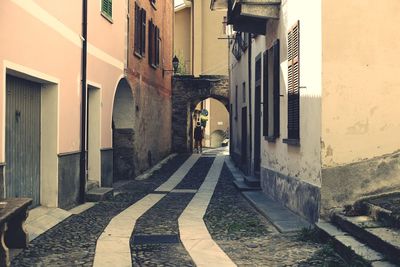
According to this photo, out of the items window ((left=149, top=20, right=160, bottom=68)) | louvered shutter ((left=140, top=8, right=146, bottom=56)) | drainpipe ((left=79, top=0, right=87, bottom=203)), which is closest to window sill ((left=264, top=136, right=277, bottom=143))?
drainpipe ((left=79, top=0, right=87, bottom=203))

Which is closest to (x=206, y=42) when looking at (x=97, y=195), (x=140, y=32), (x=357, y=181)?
(x=140, y=32)

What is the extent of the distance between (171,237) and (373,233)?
8.35 ft

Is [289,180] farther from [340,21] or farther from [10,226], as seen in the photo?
[10,226]

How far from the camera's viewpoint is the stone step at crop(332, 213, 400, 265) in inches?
172

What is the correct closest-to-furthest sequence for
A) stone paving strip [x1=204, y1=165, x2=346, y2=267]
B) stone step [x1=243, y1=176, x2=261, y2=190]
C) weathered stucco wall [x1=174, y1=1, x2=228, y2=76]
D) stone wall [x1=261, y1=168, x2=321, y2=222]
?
stone paving strip [x1=204, y1=165, x2=346, y2=267] → stone wall [x1=261, y1=168, x2=321, y2=222] → stone step [x1=243, y1=176, x2=261, y2=190] → weathered stucco wall [x1=174, y1=1, x2=228, y2=76]

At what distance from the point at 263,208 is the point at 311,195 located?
1689 mm

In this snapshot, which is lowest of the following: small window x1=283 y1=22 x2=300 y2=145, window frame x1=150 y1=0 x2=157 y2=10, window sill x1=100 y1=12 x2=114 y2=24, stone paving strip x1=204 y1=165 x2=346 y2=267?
stone paving strip x1=204 y1=165 x2=346 y2=267

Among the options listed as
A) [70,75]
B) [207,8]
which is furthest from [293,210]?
[207,8]

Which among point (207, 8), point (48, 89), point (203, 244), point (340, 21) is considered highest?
point (207, 8)

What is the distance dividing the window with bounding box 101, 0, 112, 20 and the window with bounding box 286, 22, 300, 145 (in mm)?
4694

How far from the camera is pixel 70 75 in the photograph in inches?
339

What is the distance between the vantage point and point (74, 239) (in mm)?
6094

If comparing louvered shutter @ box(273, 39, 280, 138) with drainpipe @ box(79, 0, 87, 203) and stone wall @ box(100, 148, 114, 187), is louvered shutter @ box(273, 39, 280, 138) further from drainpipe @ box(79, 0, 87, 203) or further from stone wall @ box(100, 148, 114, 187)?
stone wall @ box(100, 148, 114, 187)

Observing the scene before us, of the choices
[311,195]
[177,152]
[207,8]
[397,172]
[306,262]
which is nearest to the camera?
[306,262]
